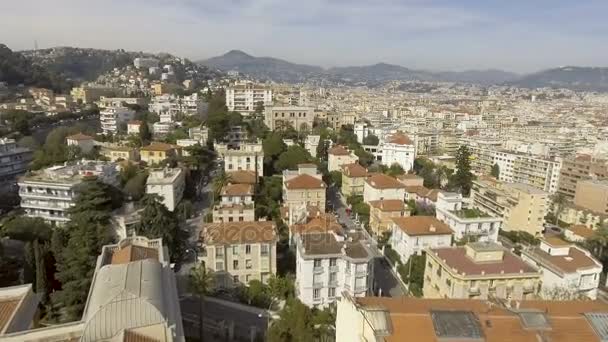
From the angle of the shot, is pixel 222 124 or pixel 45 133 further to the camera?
pixel 45 133

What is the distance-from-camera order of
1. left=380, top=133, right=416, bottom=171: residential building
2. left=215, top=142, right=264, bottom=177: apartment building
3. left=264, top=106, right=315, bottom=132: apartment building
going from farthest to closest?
left=264, top=106, right=315, bottom=132: apartment building → left=380, top=133, right=416, bottom=171: residential building → left=215, top=142, right=264, bottom=177: apartment building

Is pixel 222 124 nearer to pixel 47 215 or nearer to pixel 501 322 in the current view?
pixel 47 215

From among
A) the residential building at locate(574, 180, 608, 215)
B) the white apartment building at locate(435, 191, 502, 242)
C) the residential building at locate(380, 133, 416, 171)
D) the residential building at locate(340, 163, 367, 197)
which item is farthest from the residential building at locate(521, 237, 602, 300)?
the residential building at locate(380, 133, 416, 171)

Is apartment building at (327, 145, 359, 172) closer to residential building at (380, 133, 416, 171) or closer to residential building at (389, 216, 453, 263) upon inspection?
residential building at (380, 133, 416, 171)

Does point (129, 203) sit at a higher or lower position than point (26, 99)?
lower

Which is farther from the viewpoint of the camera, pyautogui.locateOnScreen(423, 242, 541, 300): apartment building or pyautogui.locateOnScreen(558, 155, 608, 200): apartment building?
pyautogui.locateOnScreen(558, 155, 608, 200): apartment building

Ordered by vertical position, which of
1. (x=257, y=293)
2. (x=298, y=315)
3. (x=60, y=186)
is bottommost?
(x=257, y=293)

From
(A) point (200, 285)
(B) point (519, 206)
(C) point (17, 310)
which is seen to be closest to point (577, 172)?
(B) point (519, 206)

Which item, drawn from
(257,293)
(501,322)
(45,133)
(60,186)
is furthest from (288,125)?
(501,322)
